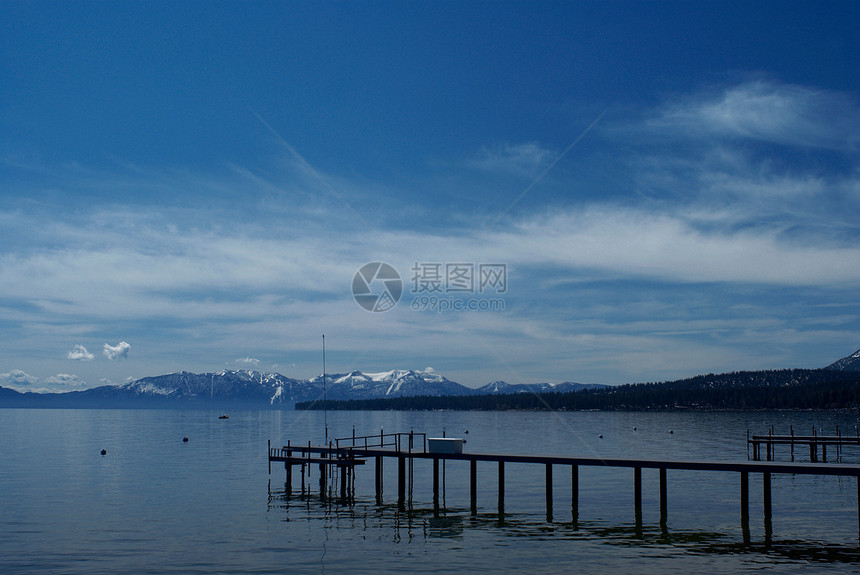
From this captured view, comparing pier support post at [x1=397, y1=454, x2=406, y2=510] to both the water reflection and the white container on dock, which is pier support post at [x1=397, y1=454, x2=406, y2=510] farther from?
the white container on dock

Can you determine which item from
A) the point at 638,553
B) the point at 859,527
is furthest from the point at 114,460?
the point at 859,527

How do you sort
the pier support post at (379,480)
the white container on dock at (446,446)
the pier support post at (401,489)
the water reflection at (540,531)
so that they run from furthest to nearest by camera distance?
the pier support post at (379,480) → the white container on dock at (446,446) → the pier support post at (401,489) → the water reflection at (540,531)

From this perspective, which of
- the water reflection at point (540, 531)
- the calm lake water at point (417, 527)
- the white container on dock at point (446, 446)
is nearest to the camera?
the calm lake water at point (417, 527)

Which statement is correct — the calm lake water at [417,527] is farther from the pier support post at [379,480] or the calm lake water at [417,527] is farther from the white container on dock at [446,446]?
the white container on dock at [446,446]

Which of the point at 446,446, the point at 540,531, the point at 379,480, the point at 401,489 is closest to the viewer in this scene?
the point at 540,531

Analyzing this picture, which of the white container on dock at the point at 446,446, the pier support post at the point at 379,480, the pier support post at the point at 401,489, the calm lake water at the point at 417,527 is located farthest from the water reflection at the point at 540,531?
the white container on dock at the point at 446,446

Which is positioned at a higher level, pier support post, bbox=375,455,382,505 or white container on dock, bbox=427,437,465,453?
white container on dock, bbox=427,437,465,453

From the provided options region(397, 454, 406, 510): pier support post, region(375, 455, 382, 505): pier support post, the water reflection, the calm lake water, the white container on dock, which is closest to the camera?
the calm lake water

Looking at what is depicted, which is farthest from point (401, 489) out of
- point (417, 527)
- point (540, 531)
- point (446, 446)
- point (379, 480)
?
point (540, 531)

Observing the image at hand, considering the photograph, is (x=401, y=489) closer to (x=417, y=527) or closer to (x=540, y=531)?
(x=417, y=527)

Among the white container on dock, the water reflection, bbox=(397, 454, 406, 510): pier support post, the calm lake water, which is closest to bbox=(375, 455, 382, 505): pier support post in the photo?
the calm lake water

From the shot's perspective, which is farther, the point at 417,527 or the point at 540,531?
the point at 417,527

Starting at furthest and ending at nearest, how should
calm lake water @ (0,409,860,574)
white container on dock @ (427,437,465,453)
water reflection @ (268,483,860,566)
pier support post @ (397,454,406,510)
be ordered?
white container on dock @ (427,437,465,453), pier support post @ (397,454,406,510), water reflection @ (268,483,860,566), calm lake water @ (0,409,860,574)

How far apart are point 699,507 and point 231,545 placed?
94.1 feet
